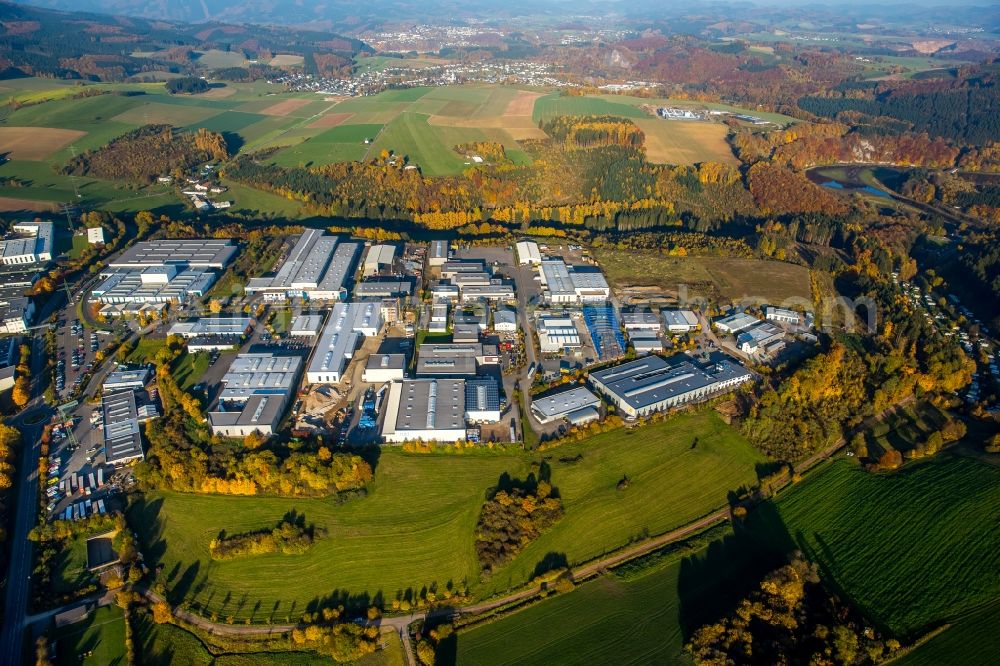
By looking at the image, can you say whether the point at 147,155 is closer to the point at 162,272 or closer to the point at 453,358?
the point at 162,272

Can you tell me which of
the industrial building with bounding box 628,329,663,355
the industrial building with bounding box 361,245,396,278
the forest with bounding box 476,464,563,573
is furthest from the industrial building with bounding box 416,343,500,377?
the industrial building with bounding box 361,245,396,278

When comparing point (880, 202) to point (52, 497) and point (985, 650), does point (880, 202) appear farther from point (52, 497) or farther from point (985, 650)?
point (52, 497)

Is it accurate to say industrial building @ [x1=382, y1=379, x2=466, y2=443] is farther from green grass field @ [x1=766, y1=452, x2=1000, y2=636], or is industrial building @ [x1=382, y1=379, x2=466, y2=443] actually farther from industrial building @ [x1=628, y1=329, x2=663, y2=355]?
green grass field @ [x1=766, y1=452, x2=1000, y2=636]

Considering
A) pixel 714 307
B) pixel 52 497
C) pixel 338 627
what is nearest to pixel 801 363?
pixel 714 307

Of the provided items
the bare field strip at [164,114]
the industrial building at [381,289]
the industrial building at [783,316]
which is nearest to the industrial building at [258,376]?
the industrial building at [381,289]

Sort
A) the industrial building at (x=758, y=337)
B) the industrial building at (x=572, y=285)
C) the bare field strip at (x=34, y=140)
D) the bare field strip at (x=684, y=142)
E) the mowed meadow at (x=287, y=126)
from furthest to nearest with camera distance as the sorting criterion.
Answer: the bare field strip at (x=684, y=142) → the bare field strip at (x=34, y=140) → the mowed meadow at (x=287, y=126) → the industrial building at (x=572, y=285) → the industrial building at (x=758, y=337)

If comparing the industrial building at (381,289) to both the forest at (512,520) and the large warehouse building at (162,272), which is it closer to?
the large warehouse building at (162,272)
